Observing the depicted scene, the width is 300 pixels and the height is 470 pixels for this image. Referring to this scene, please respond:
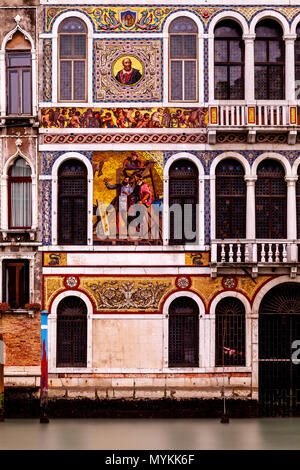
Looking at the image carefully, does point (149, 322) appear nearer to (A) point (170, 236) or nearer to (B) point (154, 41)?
(A) point (170, 236)

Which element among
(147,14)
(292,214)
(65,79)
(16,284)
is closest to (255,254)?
(292,214)

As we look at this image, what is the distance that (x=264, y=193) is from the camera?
97.2 ft

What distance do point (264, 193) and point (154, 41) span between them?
6.20 metres

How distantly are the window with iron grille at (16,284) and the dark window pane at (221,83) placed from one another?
27.8 ft

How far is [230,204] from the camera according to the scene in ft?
97.3

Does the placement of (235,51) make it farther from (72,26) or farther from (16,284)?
(16,284)

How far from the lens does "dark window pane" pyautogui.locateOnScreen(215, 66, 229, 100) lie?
29812 mm

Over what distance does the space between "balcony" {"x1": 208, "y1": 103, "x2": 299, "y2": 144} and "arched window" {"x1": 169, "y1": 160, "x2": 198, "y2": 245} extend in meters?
1.42

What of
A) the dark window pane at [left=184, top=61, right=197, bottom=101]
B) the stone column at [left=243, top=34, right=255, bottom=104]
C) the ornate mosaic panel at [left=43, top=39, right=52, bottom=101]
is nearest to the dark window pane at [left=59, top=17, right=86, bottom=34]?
the ornate mosaic panel at [left=43, top=39, right=52, bottom=101]

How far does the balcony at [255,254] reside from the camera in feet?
94.7

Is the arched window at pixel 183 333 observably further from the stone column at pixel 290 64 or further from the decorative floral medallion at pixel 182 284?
the stone column at pixel 290 64

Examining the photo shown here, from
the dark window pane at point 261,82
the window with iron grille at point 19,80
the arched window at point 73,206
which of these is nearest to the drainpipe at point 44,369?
the arched window at point 73,206

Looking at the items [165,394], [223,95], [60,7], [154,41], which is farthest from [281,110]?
[165,394]

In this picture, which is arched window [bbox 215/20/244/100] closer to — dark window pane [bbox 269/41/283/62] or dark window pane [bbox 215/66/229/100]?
dark window pane [bbox 215/66/229/100]
